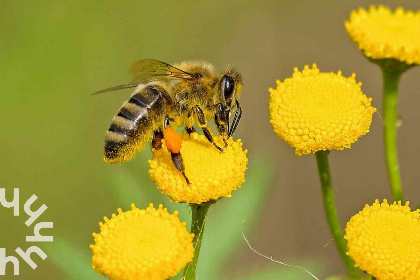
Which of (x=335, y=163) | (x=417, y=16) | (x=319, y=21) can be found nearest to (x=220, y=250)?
(x=417, y=16)

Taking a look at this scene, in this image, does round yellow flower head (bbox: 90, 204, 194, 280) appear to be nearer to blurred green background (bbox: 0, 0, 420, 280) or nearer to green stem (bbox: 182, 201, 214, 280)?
green stem (bbox: 182, 201, 214, 280)

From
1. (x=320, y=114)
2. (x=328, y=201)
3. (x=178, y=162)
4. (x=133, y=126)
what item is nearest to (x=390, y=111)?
(x=320, y=114)

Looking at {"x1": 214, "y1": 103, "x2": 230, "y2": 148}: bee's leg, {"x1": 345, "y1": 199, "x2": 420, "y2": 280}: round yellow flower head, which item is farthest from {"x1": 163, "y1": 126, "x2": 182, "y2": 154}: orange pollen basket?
{"x1": 345, "y1": 199, "x2": 420, "y2": 280}: round yellow flower head

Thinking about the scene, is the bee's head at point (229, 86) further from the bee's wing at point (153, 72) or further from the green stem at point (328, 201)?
the green stem at point (328, 201)

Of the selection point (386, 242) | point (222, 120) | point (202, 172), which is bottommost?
point (386, 242)

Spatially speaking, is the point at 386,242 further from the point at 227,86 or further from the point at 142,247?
the point at 227,86
